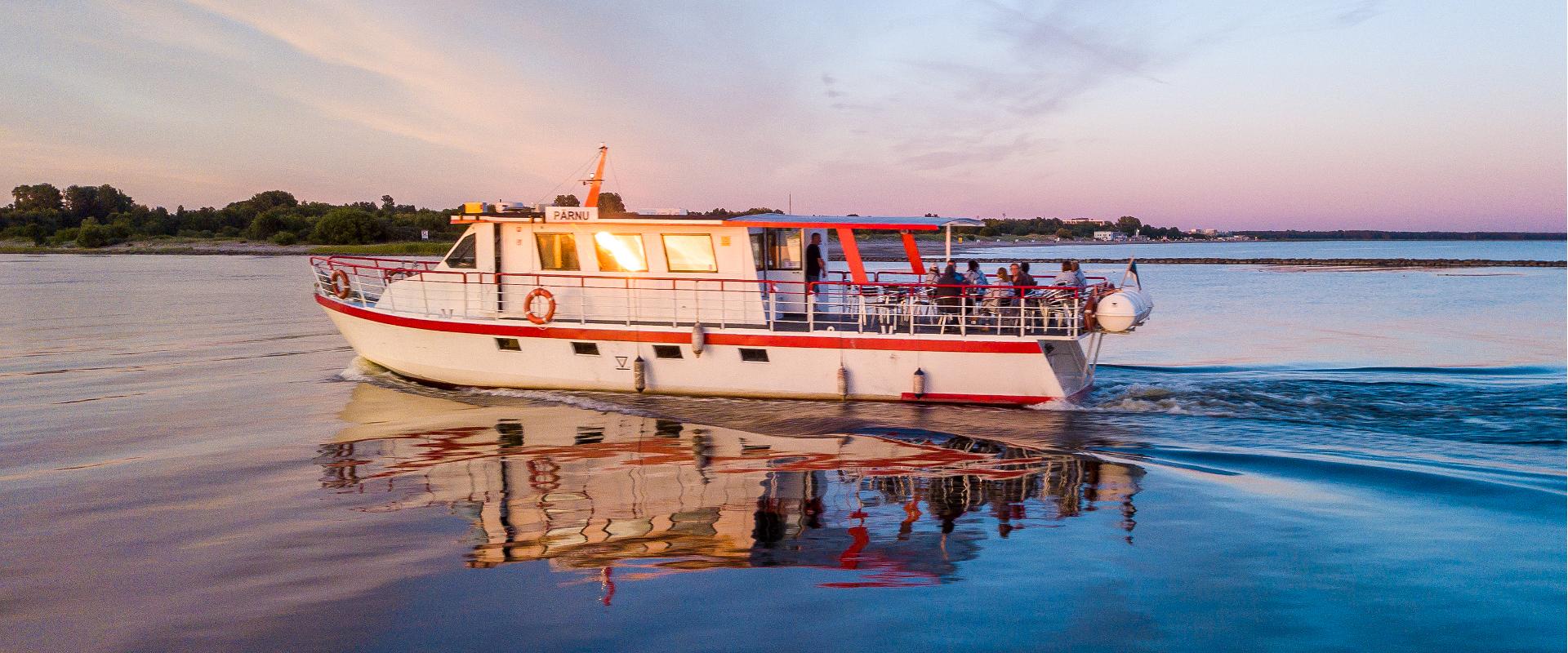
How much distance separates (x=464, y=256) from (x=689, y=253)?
447cm

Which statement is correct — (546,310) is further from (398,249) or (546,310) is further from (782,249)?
(398,249)

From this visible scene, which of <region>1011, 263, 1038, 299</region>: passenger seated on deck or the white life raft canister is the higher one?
<region>1011, 263, 1038, 299</region>: passenger seated on deck

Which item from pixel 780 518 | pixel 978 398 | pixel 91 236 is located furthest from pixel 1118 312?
pixel 91 236

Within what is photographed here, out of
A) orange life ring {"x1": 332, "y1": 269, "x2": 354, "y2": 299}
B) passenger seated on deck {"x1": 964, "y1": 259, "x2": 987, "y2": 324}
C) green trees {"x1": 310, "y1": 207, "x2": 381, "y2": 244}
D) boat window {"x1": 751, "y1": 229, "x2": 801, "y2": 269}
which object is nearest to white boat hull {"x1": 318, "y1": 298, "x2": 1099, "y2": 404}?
passenger seated on deck {"x1": 964, "y1": 259, "x2": 987, "y2": 324}

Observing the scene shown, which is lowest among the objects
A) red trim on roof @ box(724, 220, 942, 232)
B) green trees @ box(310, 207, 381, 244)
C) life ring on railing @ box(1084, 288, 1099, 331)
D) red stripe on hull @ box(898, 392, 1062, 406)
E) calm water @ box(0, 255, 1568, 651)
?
calm water @ box(0, 255, 1568, 651)

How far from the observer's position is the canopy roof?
1548 centimetres

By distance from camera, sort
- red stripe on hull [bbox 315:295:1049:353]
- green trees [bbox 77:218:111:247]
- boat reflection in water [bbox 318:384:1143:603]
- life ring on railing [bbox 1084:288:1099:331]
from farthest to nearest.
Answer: green trees [bbox 77:218:111:247] < red stripe on hull [bbox 315:295:1049:353] < life ring on railing [bbox 1084:288:1099:331] < boat reflection in water [bbox 318:384:1143:603]

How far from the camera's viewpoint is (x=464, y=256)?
1739 centimetres

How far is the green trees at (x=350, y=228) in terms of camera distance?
9288cm

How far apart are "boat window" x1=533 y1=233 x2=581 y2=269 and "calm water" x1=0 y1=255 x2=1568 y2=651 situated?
102 inches

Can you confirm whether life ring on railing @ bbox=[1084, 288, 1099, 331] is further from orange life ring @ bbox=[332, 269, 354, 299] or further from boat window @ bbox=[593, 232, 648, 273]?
orange life ring @ bbox=[332, 269, 354, 299]

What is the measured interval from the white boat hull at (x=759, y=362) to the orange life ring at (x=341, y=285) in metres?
1.60

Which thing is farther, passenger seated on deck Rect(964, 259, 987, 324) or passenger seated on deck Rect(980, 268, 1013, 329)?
passenger seated on deck Rect(964, 259, 987, 324)

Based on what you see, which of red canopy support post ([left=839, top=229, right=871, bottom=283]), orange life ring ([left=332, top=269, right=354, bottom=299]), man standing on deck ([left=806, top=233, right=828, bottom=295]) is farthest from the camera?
orange life ring ([left=332, top=269, right=354, bottom=299])
